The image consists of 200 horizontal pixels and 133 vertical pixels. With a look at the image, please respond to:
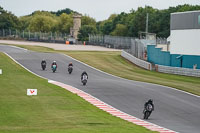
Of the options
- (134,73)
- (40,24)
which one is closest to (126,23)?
(40,24)

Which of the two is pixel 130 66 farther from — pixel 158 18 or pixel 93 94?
pixel 158 18

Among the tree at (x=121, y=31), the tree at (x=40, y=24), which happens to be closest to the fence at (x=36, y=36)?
the tree at (x=121, y=31)

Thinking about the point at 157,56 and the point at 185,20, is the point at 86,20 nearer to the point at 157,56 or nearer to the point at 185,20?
the point at 157,56

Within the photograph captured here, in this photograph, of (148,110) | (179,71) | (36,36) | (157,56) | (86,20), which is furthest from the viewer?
(86,20)

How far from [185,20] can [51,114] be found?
39.1 metres

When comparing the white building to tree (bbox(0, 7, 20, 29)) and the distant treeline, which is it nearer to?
the distant treeline

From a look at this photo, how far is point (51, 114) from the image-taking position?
25.4 meters

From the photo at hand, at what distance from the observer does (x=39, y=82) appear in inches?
1638

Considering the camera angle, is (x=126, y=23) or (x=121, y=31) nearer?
(x=121, y=31)

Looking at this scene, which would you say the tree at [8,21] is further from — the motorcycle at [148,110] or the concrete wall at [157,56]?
the motorcycle at [148,110]

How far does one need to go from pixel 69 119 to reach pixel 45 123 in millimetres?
1878

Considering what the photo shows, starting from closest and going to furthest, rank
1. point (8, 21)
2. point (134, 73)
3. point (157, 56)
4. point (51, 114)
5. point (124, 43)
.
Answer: point (51, 114) → point (134, 73) → point (157, 56) → point (124, 43) → point (8, 21)

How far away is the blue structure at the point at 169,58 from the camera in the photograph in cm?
5988

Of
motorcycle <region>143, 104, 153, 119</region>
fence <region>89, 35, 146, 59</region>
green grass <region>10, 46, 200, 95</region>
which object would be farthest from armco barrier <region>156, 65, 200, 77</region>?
motorcycle <region>143, 104, 153, 119</region>
